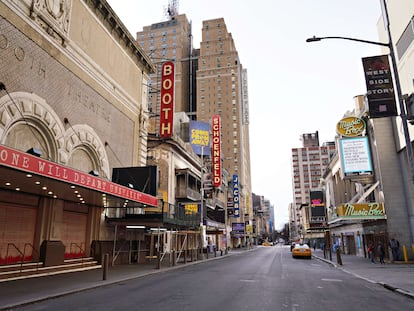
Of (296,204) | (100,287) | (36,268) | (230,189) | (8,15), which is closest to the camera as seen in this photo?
(100,287)

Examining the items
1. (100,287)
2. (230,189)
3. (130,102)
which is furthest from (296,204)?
(100,287)

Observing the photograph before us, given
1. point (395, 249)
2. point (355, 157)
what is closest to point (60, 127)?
point (395, 249)

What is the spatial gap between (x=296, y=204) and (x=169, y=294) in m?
169

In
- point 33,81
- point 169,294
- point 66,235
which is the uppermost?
point 33,81

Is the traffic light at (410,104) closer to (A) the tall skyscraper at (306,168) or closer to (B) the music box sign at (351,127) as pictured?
(B) the music box sign at (351,127)

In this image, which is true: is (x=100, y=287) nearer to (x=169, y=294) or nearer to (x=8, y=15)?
(x=169, y=294)

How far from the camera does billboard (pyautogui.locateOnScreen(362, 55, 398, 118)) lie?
1372cm

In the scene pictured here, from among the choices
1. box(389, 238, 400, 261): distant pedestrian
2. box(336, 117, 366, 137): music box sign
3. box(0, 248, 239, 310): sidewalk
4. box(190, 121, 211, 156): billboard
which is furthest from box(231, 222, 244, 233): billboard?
box(0, 248, 239, 310): sidewalk

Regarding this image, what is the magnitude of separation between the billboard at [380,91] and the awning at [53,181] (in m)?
12.4

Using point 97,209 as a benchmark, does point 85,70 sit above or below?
above

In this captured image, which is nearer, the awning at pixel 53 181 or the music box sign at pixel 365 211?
the awning at pixel 53 181

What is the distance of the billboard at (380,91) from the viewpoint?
13.7 m

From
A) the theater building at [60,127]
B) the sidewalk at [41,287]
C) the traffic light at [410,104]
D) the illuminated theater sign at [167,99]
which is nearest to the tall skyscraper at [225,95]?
the illuminated theater sign at [167,99]

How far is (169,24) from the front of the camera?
438 feet
